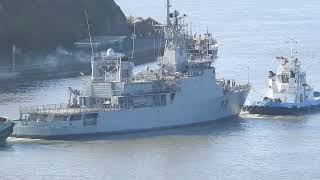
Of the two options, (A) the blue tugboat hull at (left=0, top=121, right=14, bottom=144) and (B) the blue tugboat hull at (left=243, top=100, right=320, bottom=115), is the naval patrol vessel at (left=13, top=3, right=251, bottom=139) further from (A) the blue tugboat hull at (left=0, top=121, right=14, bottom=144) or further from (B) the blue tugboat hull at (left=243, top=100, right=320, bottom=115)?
(B) the blue tugboat hull at (left=243, top=100, right=320, bottom=115)

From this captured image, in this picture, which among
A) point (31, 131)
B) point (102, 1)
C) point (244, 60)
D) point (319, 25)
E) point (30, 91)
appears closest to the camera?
point (31, 131)

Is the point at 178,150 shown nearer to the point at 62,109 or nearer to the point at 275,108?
the point at 62,109

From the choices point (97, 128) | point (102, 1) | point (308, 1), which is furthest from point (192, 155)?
point (308, 1)

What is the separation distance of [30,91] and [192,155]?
75.8 ft

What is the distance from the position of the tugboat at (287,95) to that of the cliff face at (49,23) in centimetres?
3231

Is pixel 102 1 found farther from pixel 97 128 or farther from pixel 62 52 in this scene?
pixel 97 128

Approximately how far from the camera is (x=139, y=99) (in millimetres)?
60719

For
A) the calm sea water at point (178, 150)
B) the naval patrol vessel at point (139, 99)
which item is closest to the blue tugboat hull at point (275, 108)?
the calm sea water at point (178, 150)

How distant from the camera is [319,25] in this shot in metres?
124

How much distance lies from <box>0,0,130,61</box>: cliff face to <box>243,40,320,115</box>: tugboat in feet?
106

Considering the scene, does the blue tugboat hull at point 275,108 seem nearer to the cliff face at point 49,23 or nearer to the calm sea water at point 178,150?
the calm sea water at point 178,150

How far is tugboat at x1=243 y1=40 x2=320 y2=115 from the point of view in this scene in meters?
67.2

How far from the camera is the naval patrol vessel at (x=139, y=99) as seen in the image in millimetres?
58719

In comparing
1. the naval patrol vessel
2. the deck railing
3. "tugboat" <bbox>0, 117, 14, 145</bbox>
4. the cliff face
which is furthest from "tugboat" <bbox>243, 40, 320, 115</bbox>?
the cliff face
